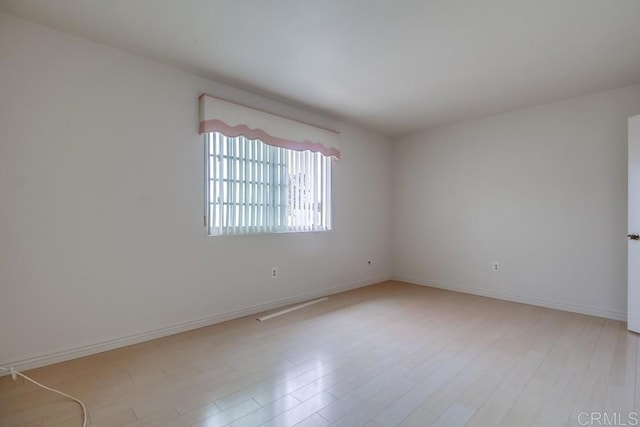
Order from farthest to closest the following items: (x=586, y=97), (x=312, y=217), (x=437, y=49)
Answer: (x=312, y=217), (x=586, y=97), (x=437, y=49)

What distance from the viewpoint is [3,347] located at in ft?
7.01

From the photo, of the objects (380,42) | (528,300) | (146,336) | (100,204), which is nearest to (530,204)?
(528,300)

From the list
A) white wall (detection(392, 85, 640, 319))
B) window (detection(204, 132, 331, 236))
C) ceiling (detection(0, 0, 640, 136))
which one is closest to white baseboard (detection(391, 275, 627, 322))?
white wall (detection(392, 85, 640, 319))

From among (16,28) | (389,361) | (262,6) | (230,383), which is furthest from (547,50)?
(16,28)

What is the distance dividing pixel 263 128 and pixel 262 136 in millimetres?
100

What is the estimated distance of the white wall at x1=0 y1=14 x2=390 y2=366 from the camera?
2.20 meters

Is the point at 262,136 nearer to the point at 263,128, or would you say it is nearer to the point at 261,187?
the point at 263,128

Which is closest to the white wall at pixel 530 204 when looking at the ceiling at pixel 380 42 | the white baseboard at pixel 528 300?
the white baseboard at pixel 528 300

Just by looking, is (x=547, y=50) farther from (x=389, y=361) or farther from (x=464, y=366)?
(x=389, y=361)

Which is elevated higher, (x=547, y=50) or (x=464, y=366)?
(x=547, y=50)

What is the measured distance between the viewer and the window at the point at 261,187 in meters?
3.19

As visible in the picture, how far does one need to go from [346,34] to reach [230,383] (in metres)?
2.74

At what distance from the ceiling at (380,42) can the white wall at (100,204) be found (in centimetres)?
27

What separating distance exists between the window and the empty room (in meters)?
0.02
